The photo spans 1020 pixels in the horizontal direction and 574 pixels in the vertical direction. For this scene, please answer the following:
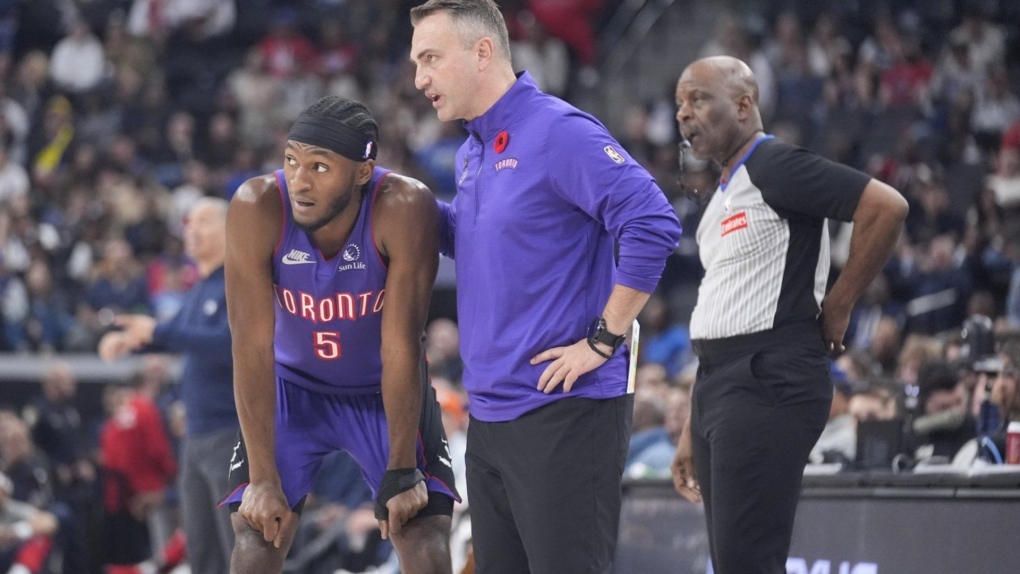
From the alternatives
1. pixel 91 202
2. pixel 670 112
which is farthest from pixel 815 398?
pixel 91 202

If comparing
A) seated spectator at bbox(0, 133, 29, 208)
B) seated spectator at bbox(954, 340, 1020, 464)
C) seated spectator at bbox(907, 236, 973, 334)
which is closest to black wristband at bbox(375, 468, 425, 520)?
seated spectator at bbox(954, 340, 1020, 464)

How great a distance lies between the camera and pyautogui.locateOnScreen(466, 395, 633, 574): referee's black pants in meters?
3.82

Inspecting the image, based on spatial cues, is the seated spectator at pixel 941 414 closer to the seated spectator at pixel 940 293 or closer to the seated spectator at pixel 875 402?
the seated spectator at pixel 875 402

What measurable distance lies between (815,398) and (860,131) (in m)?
9.71

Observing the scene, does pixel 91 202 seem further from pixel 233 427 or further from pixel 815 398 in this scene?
pixel 815 398

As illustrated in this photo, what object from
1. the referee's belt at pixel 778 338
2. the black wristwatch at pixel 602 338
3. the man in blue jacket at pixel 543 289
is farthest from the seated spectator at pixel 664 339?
the black wristwatch at pixel 602 338

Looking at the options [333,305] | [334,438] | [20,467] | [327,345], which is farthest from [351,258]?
[20,467]

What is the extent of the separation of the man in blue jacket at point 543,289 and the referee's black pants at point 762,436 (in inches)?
18.4

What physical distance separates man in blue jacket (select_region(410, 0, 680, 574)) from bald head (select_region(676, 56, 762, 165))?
0.74m

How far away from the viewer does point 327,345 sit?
4.47m

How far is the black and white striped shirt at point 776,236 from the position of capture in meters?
4.32

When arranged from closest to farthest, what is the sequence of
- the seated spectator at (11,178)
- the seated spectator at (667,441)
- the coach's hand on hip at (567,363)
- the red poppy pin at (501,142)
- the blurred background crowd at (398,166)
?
the coach's hand on hip at (567,363), the red poppy pin at (501,142), the seated spectator at (667,441), the blurred background crowd at (398,166), the seated spectator at (11,178)

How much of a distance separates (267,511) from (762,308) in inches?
67.0

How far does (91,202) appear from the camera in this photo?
1541 centimetres
